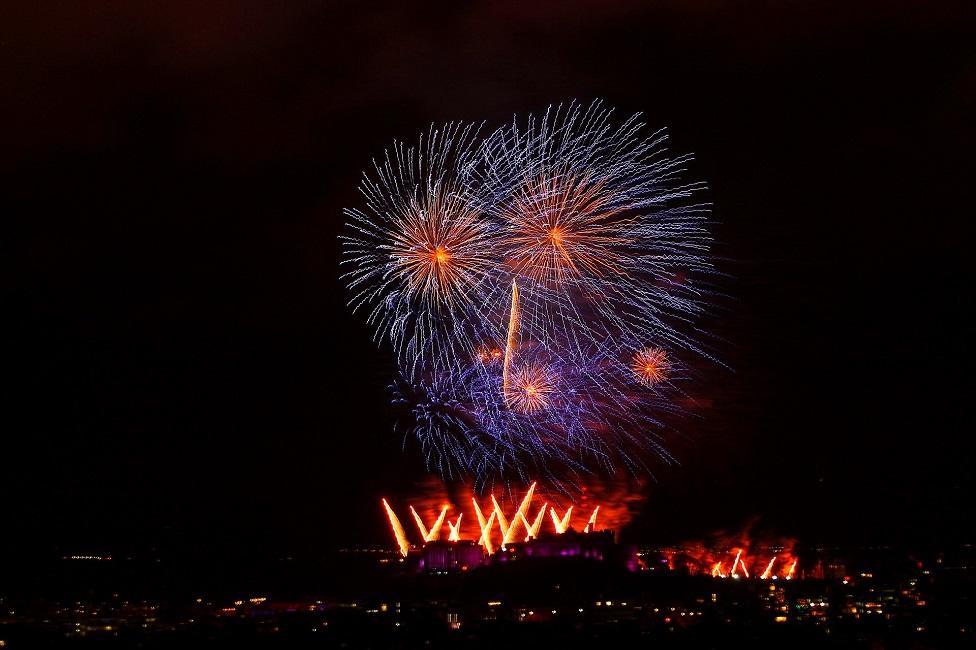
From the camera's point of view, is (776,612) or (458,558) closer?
(776,612)

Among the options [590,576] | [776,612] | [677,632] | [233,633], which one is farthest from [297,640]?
[776,612]

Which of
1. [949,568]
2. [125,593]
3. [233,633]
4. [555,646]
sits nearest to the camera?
[555,646]

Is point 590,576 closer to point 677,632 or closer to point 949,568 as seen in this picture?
point 677,632

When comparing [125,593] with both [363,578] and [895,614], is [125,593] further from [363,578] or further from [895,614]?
[895,614]

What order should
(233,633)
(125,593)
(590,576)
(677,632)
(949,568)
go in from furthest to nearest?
1. (125,593)
2. (949,568)
3. (590,576)
4. (233,633)
5. (677,632)

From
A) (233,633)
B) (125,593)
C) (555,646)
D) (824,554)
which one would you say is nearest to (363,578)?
(125,593)

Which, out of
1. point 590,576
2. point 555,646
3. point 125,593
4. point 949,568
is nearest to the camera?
point 555,646

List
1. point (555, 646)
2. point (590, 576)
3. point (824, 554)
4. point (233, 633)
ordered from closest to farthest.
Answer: point (555, 646) < point (233, 633) < point (590, 576) < point (824, 554)

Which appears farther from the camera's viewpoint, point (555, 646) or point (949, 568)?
point (949, 568)
